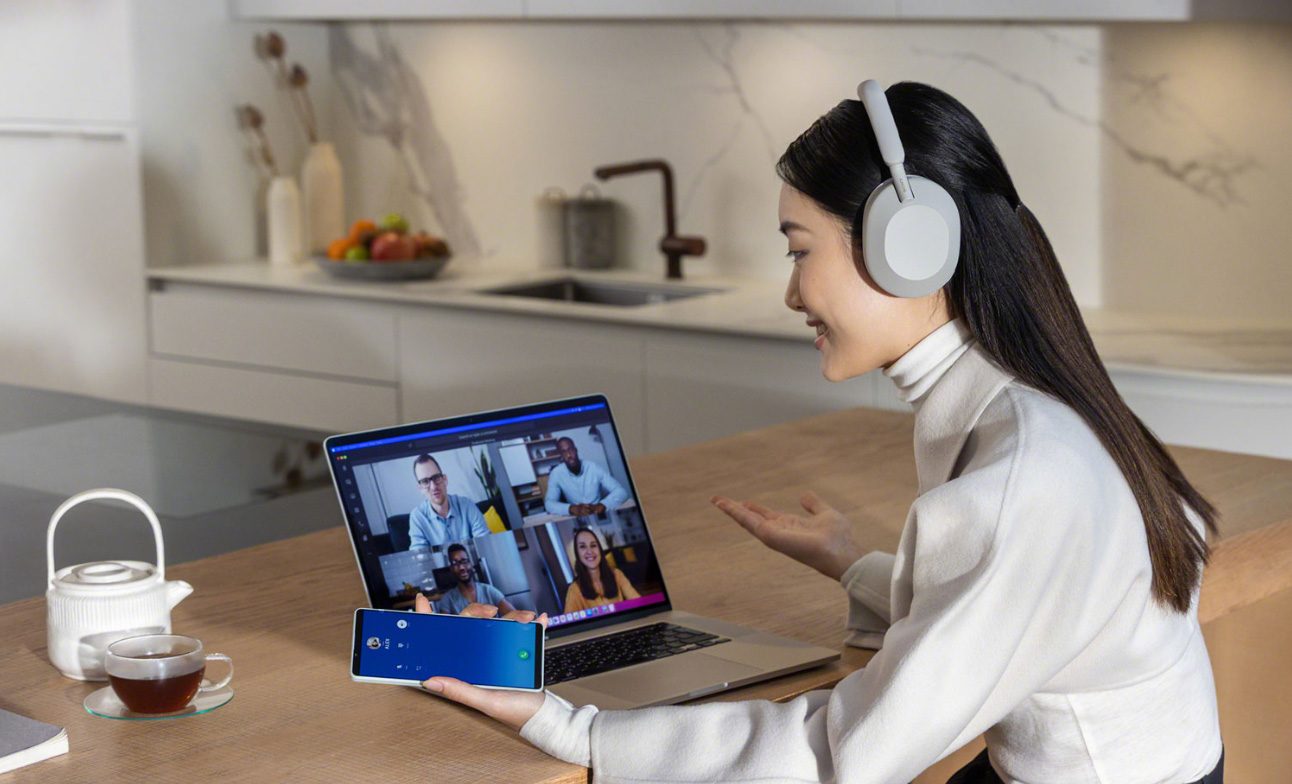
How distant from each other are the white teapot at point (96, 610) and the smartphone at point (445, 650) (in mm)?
181

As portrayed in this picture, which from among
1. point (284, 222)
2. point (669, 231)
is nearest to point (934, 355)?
point (669, 231)

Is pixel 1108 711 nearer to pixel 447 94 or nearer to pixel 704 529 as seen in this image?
pixel 704 529

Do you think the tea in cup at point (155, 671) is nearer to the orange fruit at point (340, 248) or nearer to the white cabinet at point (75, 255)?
the orange fruit at point (340, 248)

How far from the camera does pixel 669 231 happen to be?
145 inches

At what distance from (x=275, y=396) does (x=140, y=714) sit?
2.68 m

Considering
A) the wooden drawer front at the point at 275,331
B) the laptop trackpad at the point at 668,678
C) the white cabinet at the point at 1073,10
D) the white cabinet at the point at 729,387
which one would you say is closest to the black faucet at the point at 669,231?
the white cabinet at the point at 729,387

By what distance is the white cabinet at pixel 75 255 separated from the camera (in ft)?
13.2

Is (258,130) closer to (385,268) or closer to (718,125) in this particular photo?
(385,268)

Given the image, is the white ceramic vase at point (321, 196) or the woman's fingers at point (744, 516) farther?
the white ceramic vase at point (321, 196)

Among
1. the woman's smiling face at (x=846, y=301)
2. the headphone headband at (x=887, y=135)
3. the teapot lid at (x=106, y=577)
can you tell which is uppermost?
the headphone headband at (x=887, y=135)

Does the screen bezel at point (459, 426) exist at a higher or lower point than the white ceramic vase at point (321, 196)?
lower

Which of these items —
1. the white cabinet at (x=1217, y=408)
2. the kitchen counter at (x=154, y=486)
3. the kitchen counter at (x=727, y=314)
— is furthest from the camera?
the kitchen counter at (x=727, y=314)

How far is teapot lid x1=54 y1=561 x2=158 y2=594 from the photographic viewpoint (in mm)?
1231

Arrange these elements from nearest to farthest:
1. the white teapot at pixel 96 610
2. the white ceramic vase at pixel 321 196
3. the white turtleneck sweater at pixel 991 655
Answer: the white turtleneck sweater at pixel 991 655 → the white teapot at pixel 96 610 → the white ceramic vase at pixel 321 196
